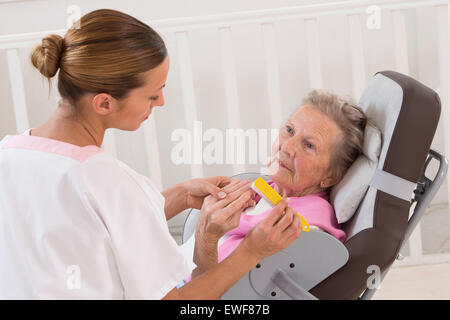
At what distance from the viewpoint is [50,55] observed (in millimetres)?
1153

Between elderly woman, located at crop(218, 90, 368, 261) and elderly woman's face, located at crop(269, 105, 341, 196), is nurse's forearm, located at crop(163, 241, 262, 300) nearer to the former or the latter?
elderly woman, located at crop(218, 90, 368, 261)

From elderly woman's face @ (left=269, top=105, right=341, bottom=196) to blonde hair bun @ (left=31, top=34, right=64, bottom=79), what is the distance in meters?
0.70

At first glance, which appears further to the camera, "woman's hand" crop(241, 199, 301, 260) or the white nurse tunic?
"woman's hand" crop(241, 199, 301, 260)

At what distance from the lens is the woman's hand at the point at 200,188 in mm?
1567

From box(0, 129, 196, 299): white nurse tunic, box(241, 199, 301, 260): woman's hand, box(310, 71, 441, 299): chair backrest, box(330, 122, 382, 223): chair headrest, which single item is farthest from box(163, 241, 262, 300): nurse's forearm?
box(330, 122, 382, 223): chair headrest

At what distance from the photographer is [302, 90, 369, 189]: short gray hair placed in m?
1.66

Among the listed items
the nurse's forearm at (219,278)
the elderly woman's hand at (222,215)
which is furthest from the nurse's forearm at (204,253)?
the nurse's forearm at (219,278)

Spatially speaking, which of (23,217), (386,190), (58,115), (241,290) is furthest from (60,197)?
(386,190)

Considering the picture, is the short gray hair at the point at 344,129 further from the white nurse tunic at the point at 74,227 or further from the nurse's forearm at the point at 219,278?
the white nurse tunic at the point at 74,227

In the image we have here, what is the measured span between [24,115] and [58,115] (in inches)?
55.4

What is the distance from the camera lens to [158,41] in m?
1.18

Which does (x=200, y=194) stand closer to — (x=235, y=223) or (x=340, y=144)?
(x=235, y=223)

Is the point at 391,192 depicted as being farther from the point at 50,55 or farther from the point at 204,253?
the point at 50,55

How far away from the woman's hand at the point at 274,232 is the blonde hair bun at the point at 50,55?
522mm
